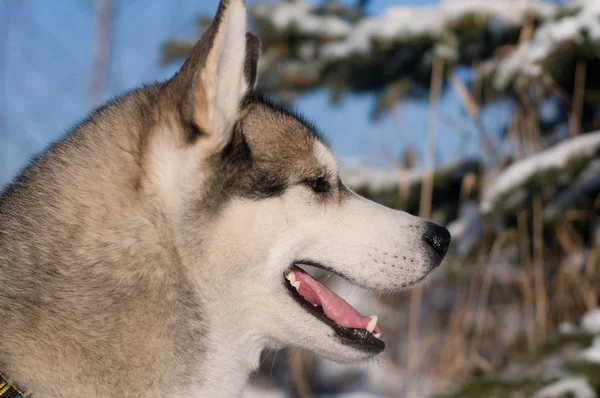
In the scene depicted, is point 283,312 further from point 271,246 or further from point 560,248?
point 560,248

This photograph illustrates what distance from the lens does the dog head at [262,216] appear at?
197 cm

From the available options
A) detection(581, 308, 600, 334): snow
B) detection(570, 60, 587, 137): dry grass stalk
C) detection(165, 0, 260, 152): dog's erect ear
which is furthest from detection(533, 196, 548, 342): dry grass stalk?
detection(165, 0, 260, 152): dog's erect ear

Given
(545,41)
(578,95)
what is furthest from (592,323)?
(545,41)

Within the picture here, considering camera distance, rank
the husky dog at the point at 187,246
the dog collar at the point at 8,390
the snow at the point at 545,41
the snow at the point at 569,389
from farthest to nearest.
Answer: the snow at the point at 545,41 < the snow at the point at 569,389 < the husky dog at the point at 187,246 < the dog collar at the point at 8,390

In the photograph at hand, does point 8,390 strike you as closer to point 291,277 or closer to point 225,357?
point 225,357

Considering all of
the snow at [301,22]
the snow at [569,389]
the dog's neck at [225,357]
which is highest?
the snow at [301,22]

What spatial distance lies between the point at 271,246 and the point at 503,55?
296 centimetres

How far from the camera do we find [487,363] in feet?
16.4

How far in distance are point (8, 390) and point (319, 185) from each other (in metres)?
1.09

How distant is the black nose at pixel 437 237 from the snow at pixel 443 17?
2.25 metres

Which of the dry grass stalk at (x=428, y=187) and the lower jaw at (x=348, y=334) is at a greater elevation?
the dry grass stalk at (x=428, y=187)

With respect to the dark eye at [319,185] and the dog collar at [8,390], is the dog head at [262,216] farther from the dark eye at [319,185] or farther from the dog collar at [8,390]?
the dog collar at [8,390]

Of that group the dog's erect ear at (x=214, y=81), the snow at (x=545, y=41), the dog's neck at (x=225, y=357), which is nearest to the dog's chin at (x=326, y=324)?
the dog's neck at (x=225, y=357)

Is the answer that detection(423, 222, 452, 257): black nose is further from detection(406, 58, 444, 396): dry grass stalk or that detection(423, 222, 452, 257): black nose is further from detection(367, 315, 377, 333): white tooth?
detection(406, 58, 444, 396): dry grass stalk
